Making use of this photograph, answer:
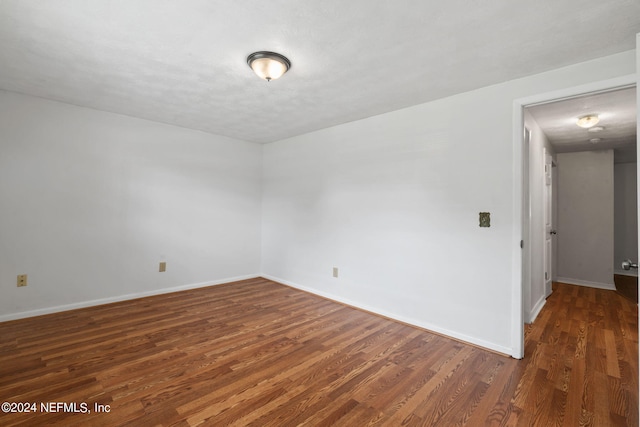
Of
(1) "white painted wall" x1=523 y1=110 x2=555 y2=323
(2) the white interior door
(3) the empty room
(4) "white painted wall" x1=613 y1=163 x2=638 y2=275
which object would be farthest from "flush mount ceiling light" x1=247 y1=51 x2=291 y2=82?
(4) "white painted wall" x1=613 y1=163 x2=638 y2=275

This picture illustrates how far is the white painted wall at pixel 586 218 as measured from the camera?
183 inches

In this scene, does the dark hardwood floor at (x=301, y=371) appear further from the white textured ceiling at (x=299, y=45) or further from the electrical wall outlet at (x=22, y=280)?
the white textured ceiling at (x=299, y=45)

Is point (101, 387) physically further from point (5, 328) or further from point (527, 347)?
point (527, 347)

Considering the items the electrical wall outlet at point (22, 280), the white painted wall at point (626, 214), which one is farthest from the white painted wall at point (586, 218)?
the electrical wall outlet at point (22, 280)

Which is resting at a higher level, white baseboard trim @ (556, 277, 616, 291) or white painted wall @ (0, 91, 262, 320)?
white painted wall @ (0, 91, 262, 320)

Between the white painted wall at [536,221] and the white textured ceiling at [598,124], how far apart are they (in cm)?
14

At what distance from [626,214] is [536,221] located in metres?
3.99

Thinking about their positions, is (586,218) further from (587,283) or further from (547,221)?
(547,221)

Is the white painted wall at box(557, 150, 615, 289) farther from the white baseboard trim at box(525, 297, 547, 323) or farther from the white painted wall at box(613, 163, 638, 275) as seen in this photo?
the white baseboard trim at box(525, 297, 547, 323)

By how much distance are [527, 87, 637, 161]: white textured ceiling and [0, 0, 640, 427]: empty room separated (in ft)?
0.16

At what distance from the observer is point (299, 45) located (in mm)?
1992

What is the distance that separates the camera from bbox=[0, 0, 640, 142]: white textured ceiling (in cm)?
163

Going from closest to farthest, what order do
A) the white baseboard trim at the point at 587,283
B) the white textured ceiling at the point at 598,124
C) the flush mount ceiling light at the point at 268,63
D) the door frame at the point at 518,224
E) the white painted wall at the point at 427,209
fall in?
the flush mount ceiling light at the point at 268,63 < the door frame at the point at 518,224 < the white painted wall at the point at 427,209 < the white textured ceiling at the point at 598,124 < the white baseboard trim at the point at 587,283

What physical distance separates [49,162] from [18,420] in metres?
2.66
